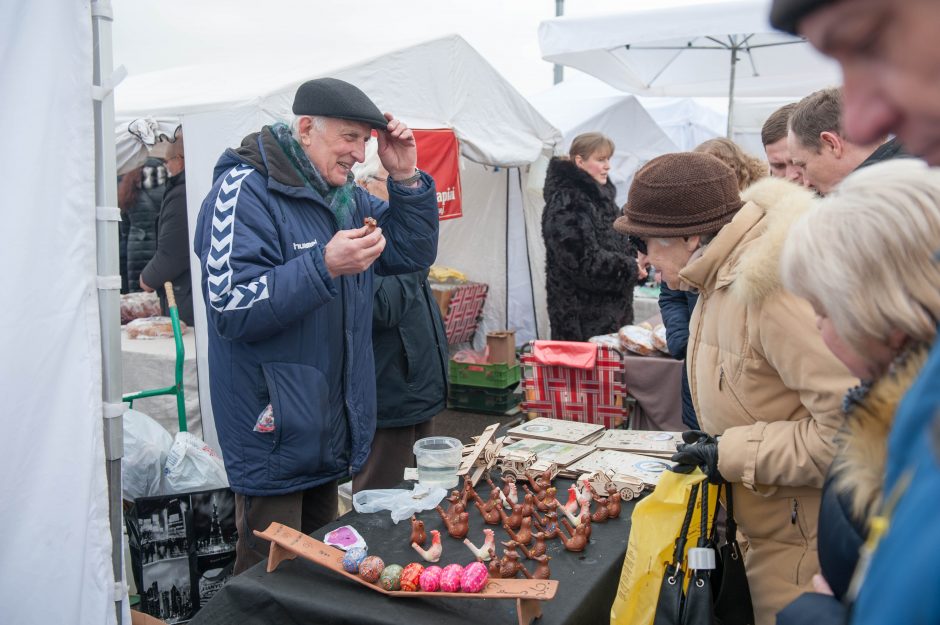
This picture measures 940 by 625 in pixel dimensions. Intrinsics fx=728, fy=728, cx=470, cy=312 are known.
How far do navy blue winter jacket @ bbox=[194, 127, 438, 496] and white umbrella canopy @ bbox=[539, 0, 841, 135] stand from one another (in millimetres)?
4545

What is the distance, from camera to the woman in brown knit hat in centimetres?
164

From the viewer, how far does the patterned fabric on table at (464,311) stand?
7113 mm

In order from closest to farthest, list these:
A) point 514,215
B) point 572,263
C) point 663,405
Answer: point 663,405 → point 572,263 → point 514,215

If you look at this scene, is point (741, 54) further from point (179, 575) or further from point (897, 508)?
point (897, 508)

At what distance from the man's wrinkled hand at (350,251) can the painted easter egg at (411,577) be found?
0.94 meters

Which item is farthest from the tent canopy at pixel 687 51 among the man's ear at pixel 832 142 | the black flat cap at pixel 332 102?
the black flat cap at pixel 332 102

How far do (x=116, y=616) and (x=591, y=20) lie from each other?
19.3ft

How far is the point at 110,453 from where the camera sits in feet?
6.89

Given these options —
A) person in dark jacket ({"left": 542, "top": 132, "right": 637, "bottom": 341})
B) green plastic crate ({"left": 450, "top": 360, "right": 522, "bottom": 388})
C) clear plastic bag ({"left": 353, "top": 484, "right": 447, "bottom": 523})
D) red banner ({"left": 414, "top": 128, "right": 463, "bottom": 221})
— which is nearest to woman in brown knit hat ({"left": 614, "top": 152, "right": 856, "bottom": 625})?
clear plastic bag ({"left": 353, "top": 484, "right": 447, "bottom": 523})

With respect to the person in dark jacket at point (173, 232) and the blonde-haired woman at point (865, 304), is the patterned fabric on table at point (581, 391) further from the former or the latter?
the blonde-haired woman at point (865, 304)

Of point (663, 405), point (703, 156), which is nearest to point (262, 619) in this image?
point (703, 156)

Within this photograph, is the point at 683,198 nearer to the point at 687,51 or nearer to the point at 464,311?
the point at 464,311

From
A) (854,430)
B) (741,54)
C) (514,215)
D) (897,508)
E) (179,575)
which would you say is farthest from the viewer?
(741,54)

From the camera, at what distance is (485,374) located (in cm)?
627
